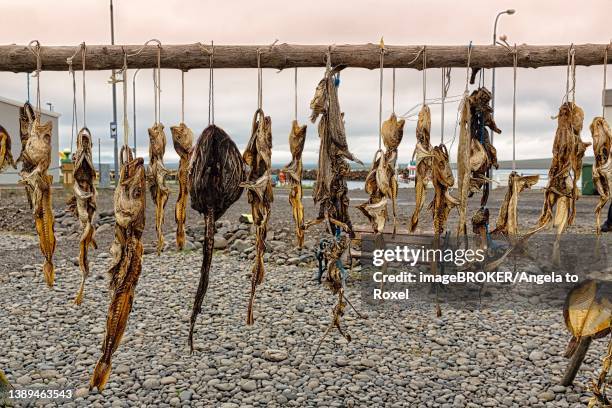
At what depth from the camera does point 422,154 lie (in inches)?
133

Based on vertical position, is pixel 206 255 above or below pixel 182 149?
below

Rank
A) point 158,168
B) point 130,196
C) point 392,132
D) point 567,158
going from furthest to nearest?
1. point 158,168
2. point 392,132
3. point 567,158
4. point 130,196

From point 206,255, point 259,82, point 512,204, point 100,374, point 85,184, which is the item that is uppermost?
point 259,82

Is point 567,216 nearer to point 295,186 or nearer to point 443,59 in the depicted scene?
point 443,59

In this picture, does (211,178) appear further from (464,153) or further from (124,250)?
(464,153)

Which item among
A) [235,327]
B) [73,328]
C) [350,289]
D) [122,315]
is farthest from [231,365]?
[350,289]

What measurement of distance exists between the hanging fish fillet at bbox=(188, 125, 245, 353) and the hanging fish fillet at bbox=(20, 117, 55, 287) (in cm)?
94

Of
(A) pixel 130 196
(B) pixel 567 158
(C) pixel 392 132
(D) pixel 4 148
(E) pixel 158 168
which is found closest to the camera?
(A) pixel 130 196

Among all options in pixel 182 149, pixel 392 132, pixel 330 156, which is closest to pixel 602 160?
pixel 392 132

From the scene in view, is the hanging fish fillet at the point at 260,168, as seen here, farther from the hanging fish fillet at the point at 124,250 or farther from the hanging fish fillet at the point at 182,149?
the hanging fish fillet at the point at 124,250

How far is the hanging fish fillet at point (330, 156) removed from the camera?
333cm

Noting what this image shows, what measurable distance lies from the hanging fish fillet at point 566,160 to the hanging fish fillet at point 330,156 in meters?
1.21

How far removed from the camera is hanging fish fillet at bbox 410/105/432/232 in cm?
338

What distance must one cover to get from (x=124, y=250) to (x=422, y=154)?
1.87 m
